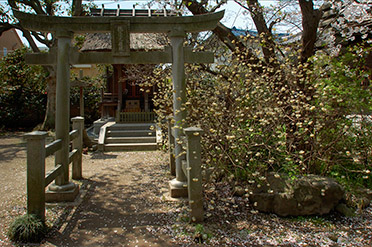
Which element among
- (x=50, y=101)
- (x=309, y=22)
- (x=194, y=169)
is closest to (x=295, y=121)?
(x=309, y=22)

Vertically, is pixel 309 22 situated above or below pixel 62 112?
above

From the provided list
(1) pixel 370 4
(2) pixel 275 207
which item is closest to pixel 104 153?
(2) pixel 275 207

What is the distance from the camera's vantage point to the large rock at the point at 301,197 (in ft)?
13.7

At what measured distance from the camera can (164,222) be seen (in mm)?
4121

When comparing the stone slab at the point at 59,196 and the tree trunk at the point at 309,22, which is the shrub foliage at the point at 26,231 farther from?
the tree trunk at the point at 309,22

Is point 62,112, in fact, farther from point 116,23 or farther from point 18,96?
point 18,96

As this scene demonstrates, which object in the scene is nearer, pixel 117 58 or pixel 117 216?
pixel 117 216

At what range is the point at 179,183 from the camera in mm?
5004

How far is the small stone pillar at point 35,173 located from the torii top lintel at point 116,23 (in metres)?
2.06

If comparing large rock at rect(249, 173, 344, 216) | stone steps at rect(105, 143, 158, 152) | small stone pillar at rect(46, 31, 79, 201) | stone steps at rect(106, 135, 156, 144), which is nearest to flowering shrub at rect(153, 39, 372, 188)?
large rock at rect(249, 173, 344, 216)

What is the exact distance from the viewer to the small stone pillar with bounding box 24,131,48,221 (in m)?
3.72

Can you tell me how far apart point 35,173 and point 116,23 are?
2689 mm

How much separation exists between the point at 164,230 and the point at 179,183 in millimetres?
1213

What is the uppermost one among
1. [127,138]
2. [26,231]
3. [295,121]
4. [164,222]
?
[295,121]
